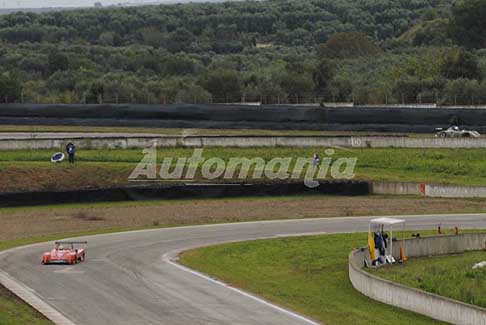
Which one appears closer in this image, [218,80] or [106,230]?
[106,230]

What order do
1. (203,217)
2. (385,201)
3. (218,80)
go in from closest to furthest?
(203,217) → (385,201) → (218,80)

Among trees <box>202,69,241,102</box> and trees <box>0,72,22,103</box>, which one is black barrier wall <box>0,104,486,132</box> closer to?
trees <box>0,72,22,103</box>

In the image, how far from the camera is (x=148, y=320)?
89.8ft

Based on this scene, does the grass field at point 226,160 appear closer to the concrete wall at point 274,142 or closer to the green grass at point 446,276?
the concrete wall at point 274,142

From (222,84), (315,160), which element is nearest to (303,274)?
(315,160)

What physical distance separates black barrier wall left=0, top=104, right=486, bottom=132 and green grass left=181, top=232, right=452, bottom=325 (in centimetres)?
3162

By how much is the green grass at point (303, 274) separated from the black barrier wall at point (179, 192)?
37.3 feet

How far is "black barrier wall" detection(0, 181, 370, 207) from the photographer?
5172 centimetres

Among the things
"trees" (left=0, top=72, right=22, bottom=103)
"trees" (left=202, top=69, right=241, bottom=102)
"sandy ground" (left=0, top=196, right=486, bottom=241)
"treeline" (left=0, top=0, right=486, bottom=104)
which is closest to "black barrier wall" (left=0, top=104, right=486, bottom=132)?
"treeline" (left=0, top=0, right=486, bottom=104)

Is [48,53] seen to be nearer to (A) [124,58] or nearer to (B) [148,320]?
(A) [124,58]

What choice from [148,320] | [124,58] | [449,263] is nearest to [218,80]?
[124,58]

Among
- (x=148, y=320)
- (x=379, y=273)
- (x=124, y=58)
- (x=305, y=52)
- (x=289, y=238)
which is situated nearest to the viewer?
(x=148, y=320)

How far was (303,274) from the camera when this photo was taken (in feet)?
115

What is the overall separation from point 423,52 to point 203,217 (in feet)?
343
